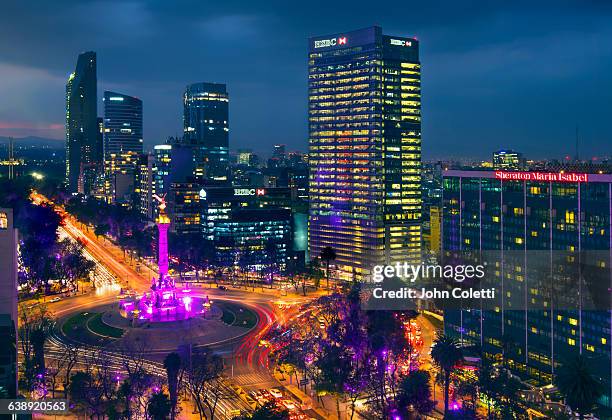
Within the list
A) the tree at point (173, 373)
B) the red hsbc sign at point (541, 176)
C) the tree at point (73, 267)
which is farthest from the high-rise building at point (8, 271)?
the tree at point (73, 267)

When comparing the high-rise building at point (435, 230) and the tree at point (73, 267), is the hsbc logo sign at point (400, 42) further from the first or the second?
the tree at point (73, 267)

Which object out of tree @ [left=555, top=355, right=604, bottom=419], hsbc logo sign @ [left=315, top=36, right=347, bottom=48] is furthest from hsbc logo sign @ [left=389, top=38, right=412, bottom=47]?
tree @ [left=555, top=355, right=604, bottom=419]

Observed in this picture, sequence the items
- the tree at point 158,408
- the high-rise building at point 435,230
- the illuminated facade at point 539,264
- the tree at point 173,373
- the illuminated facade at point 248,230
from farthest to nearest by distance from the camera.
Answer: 1. the high-rise building at point 435,230
2. the illuminated facade at point 248,230
3. the illuminated facade at point 539,264
4. the tree at point 173,373
5. the tree at point 158,408

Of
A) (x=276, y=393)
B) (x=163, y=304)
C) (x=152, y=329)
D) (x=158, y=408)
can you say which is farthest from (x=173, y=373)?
(x=163, y=304)

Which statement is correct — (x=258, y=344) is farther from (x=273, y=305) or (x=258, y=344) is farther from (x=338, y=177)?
(x=338, y=177)

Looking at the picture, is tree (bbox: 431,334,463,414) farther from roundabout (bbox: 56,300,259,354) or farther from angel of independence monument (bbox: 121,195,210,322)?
angel of independence monument (bbox: 121,195,210,322)

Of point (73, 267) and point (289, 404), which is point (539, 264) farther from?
point (73, 267)
